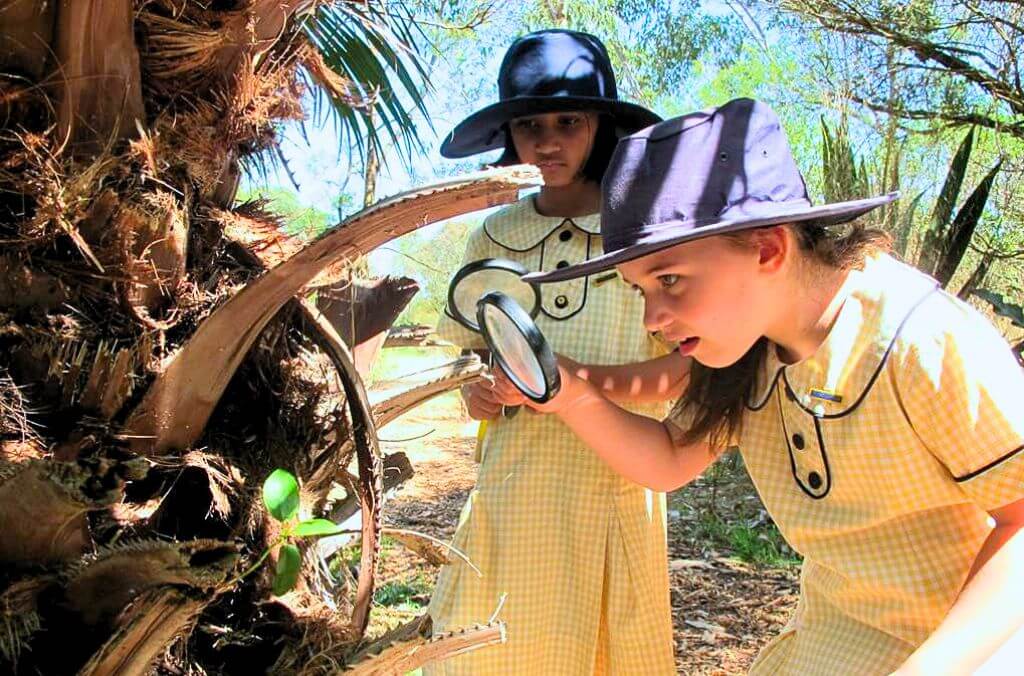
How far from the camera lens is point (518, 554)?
2154mm

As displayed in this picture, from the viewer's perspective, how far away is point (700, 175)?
4.77 feet

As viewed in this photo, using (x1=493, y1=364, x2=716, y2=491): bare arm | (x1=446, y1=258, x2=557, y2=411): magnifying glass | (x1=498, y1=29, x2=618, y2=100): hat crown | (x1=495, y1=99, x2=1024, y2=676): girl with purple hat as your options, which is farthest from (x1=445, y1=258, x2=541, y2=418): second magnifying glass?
(x1=498, y1=29, x2=618, y2=100): hat crown

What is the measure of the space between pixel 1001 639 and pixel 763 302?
59 cm

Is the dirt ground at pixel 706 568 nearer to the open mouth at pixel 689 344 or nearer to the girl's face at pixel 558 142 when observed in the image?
the girl's face at pixel 558 142

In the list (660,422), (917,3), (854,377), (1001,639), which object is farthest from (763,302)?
(917,3)

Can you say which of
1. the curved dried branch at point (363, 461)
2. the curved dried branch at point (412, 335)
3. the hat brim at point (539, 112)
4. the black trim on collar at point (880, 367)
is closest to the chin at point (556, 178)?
the hat brim at point (539, 112)

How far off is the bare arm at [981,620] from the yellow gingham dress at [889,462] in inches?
3.4

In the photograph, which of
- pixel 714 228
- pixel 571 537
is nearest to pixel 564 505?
pixel 571 537

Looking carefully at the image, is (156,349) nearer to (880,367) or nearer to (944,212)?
(880,367)

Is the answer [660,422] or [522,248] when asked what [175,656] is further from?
[522,248]

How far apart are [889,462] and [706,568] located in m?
3.99

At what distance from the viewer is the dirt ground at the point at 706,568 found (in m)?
4.39

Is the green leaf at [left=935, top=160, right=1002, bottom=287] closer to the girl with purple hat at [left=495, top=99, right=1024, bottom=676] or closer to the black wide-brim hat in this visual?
the black wide-brim hat

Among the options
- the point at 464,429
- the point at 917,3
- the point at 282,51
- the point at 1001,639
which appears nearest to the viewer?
the point at 1001,639
